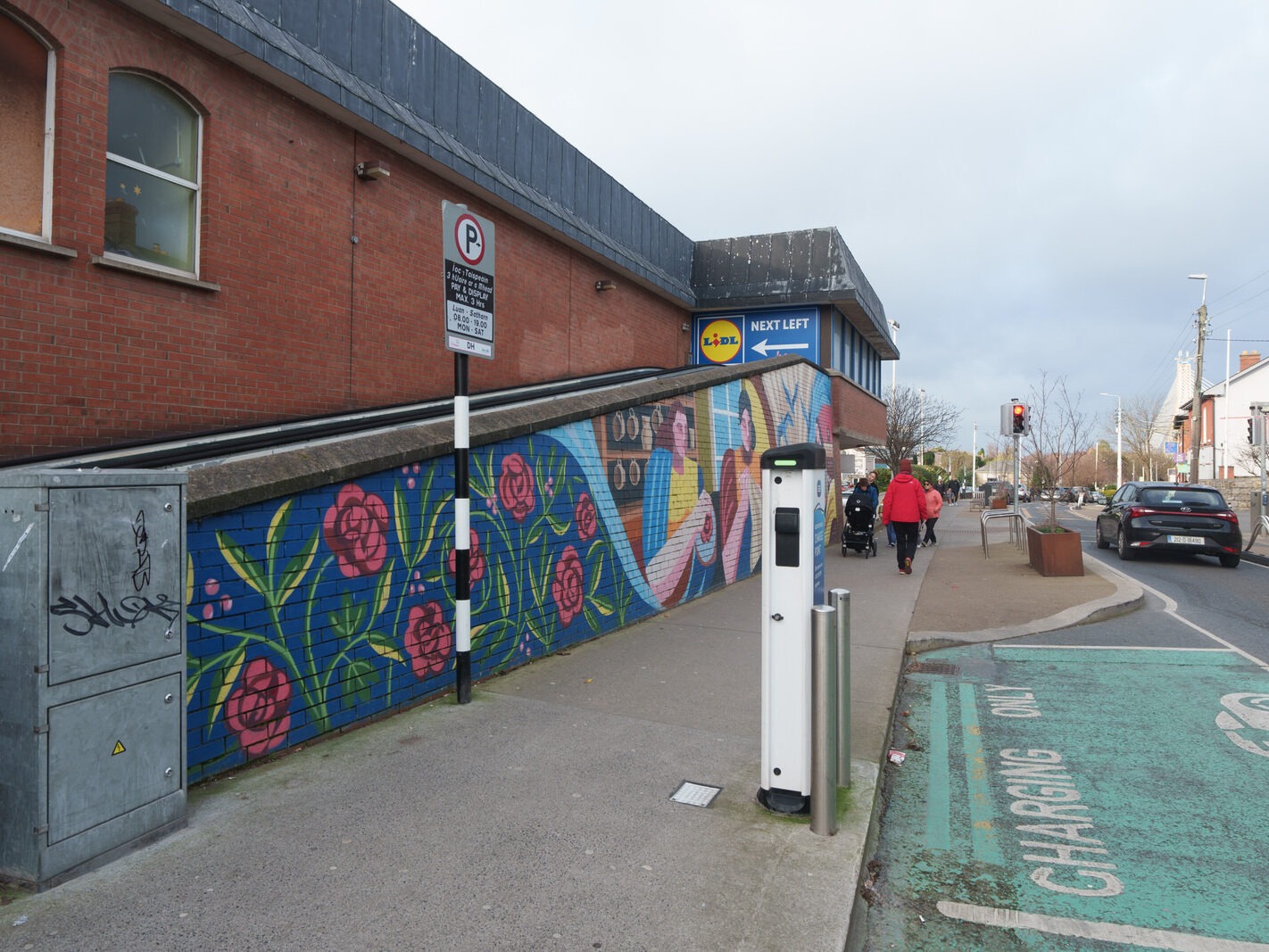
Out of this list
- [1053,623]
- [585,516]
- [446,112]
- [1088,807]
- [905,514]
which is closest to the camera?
[1088,807]

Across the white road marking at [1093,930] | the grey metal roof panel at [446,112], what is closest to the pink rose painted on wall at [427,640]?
the white road marking at [1093,930]

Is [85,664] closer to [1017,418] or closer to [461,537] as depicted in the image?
[461,537]

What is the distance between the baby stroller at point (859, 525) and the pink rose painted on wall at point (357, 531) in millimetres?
11182

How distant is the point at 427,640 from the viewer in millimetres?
5113

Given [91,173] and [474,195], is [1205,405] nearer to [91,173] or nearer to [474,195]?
[474,195]

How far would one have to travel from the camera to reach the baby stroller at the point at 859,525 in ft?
47.3

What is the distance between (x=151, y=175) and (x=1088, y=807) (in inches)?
304

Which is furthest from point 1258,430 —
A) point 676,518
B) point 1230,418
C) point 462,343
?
point 1230,418

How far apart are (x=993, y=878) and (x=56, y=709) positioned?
142 inches

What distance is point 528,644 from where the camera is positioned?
620 centimetres

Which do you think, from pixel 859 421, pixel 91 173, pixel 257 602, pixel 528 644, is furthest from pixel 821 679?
pixel 859 421

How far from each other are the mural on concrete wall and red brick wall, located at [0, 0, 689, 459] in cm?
258

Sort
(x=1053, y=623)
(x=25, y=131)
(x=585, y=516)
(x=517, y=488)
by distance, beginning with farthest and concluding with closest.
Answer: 1. (x=1053, y=623)
2. (x=585, y=516)
3. (x=517, y=488)
4. (x=25, y=131)

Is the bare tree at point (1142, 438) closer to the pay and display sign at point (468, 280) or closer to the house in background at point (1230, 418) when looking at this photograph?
the house in background at point (1230, 418)
